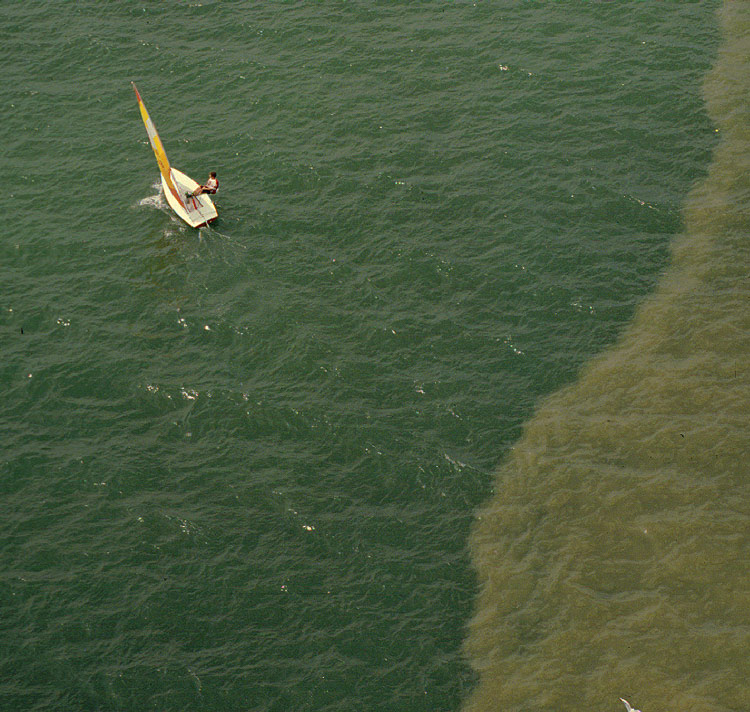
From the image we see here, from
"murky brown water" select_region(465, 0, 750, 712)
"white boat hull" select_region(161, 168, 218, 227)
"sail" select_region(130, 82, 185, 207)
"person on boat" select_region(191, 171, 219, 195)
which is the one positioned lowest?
"murky brown water" select_region(465, 0, 750, 712)

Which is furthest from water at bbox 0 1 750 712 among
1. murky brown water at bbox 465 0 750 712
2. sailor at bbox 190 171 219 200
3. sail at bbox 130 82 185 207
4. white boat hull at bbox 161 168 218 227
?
sail at bbox 130 82 185 207

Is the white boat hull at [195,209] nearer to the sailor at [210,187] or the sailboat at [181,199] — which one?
the sailboat at [181,199]

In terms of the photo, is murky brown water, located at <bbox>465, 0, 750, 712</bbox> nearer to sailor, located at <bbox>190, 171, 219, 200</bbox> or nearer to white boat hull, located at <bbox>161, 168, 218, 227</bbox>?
white boat hull, located at <bbox>161, 168, 218, 227</bbox>

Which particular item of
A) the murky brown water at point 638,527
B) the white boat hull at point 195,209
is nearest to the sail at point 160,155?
the white boat hull at point 195,209

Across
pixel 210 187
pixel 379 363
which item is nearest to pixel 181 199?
pixel 210 187

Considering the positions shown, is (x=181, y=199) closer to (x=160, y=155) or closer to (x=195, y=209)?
(x=195, y=209)

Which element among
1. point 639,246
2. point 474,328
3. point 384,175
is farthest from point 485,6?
point 474,328

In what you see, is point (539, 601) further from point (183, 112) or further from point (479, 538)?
point (183, 112)

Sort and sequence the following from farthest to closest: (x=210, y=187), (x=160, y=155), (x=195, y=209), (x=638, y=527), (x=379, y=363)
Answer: (x=210, y=187)
(x=195, y=209)
(x=160, y=155)
(x=379, y=363)
(x=638, y=527)
